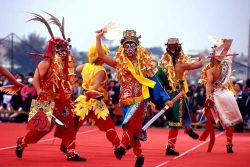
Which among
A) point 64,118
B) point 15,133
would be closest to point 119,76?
point 64,118

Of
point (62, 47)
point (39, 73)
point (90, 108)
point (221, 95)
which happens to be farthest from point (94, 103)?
point (221, 95)

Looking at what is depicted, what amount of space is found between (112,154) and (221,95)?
2.38 meters

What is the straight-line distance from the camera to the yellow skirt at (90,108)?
486 inches

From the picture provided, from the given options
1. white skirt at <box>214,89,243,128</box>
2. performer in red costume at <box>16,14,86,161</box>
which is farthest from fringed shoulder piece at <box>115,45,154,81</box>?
white skirt at <box>214,89,243,128</box>

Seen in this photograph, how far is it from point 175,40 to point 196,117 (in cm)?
992

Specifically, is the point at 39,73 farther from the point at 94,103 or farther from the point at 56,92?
the point at 94,103

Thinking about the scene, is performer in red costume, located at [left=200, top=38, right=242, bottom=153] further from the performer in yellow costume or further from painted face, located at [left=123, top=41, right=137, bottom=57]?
painted face, located at [left=123, top=41, right=137, bottom=57]

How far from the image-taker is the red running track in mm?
11266

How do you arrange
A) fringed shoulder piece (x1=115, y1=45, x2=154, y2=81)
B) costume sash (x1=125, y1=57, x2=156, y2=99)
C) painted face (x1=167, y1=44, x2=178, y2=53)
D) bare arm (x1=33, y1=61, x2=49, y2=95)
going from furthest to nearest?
painted face (x1=167, y1=44, x2=178, y2=53)
bare arm (x1=33, y1=61, x2=49, y2=95)
fringed shoulder piece (x1=115, y1=45, x2=154, y2=81)
costume sash (x1=125, y1=57, x2=156, y2=99)

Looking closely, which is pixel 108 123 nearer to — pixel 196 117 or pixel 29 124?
pixel 29 124

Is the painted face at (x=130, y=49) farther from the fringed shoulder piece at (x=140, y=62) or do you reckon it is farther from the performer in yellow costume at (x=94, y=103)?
the performer in yellow costume at (x=94, y=103)

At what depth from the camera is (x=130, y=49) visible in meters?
10.6

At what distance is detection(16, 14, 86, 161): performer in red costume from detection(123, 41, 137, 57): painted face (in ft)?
4.87

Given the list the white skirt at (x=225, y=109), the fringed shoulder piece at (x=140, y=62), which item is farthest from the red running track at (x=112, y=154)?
the fringed shoulder piece at (x=140, y=62)
